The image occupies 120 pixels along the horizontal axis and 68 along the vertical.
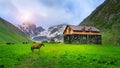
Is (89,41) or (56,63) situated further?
(89,41)

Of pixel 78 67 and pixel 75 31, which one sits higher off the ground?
pixel 75 31

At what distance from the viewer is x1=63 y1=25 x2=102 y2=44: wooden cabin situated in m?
133

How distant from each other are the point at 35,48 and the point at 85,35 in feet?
250

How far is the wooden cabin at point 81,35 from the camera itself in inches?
5231

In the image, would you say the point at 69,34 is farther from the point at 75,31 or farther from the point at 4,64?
the point at 4,64

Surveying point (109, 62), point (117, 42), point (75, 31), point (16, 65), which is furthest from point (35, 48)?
point (117, 42)

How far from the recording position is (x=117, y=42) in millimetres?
193125

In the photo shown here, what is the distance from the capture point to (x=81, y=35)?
13488 centimetres

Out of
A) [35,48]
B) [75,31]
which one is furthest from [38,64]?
[75,31]

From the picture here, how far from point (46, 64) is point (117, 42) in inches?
6154

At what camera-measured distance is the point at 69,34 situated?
5305 inches

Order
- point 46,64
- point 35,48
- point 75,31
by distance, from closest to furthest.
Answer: point 46,64 → point 35,48 → point 75,31

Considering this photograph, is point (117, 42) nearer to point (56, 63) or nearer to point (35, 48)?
point (35, 48)

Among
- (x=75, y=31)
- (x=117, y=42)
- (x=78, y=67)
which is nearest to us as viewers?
(x=78, y=67)
